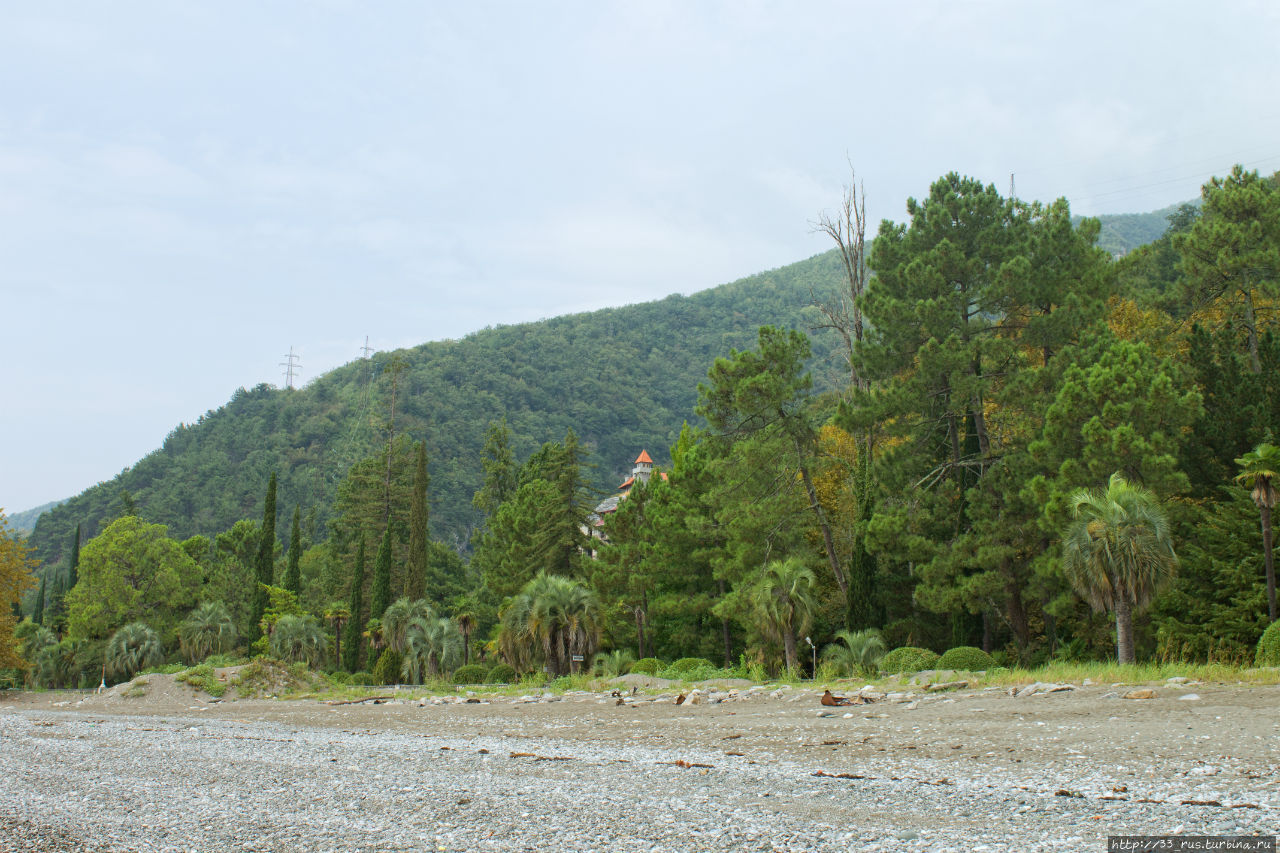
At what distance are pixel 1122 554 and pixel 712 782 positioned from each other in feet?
40.6

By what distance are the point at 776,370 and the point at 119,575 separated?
4584 cm

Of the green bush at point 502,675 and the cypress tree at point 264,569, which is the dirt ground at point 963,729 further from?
the cypress tree at point 264,569

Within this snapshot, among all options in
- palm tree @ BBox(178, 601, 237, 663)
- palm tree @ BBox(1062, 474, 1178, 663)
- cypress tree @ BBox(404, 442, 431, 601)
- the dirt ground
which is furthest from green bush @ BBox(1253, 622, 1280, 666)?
palm tree @ BBox(178, 601, 237, 663)

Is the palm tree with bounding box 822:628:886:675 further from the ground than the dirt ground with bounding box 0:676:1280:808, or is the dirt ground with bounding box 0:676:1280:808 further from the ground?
the dirt ground with bounding box 0:676:1280:808

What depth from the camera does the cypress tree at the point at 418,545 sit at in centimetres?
4966

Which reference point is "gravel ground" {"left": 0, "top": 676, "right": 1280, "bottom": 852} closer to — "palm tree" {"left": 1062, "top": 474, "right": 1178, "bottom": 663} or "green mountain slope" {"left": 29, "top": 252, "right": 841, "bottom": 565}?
"palm tree" {"left": 1062, "top": 474, "right": 1178, "bottom": 663}

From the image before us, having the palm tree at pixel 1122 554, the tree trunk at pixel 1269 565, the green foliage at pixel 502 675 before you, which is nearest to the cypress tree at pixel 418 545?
the green foliage at pixel 502 675

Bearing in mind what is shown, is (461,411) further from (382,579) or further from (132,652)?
(132,652)

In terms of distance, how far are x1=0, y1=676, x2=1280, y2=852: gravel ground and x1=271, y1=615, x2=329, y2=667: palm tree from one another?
95.6ft

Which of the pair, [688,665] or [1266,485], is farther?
[688,665]

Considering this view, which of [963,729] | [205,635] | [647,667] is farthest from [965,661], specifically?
[205,635]

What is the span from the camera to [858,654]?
22.7 m

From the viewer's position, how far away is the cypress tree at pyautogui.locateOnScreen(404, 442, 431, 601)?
1955 inches

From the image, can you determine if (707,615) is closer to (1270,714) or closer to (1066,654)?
(1066,654)
